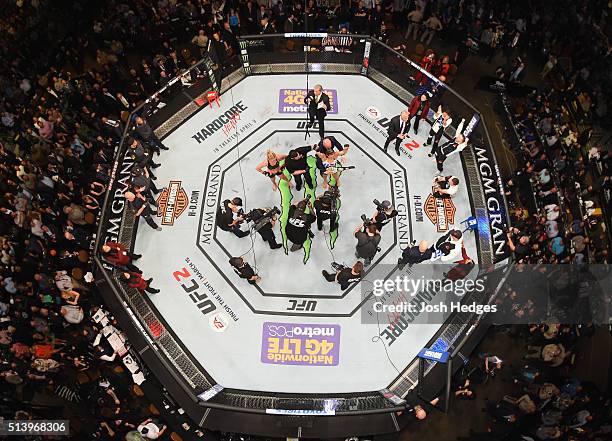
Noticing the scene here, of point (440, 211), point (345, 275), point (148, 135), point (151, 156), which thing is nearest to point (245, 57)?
point (148, 135)

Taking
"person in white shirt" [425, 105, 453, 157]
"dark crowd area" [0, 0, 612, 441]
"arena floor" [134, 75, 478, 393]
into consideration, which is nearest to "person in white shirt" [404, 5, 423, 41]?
"dark crowd area" [0, 0, 612, 441]

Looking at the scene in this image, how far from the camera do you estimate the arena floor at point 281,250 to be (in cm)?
1027

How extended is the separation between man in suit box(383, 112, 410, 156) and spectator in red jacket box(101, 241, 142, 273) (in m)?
6.50

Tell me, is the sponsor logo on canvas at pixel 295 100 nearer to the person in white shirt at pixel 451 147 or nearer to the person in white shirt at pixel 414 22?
the person in white shirt at pixel 451 147

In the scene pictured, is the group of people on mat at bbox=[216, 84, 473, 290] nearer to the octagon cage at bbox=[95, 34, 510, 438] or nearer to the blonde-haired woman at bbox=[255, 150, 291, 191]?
the blonde-haired woman at bbox=[255, 150, 291, 191]

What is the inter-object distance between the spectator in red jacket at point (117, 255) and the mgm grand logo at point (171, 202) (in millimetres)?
1640

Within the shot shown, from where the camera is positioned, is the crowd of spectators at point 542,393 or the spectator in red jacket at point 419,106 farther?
the spectator in red jacket at point 419,106

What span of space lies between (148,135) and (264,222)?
12.8 feet

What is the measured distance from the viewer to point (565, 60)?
570 inches

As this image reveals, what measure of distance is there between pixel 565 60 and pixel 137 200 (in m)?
12.3

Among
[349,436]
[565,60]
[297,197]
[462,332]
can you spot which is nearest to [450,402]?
[462,332]

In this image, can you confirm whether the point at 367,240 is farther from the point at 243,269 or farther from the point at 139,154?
the point at 139,154

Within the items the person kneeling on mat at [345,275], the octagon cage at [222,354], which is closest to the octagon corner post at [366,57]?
the octagon cage at [222,354]

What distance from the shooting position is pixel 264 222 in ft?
34.0
